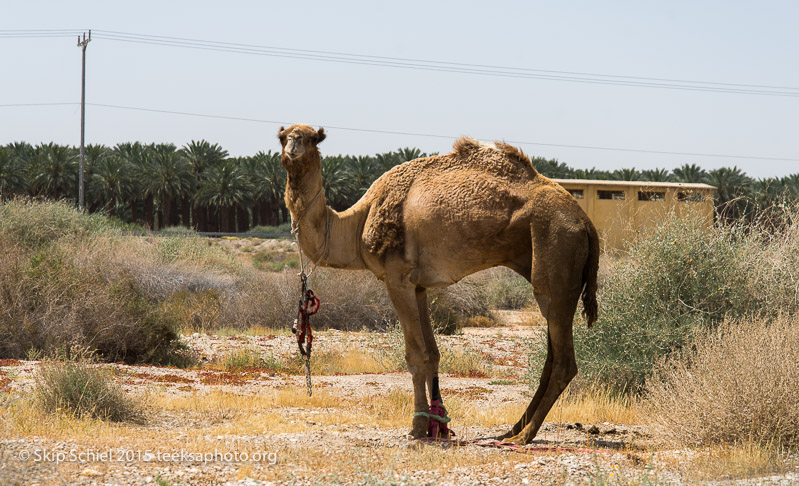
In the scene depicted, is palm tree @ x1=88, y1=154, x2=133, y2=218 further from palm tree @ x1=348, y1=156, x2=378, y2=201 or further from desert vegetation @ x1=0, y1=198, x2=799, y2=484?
desert vegetation @ x1=0, y1=198, x2=799, y2=484

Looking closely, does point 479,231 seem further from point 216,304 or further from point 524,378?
point 216,304

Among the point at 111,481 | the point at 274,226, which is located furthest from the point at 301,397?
the point at 274,226

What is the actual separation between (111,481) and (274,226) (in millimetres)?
55610

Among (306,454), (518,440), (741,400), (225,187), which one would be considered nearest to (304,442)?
(306,454)

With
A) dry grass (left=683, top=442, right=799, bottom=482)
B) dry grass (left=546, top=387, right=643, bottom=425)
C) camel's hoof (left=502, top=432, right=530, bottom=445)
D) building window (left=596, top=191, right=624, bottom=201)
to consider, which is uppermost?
building window (left=596, top=191, right=624, bottom=201)

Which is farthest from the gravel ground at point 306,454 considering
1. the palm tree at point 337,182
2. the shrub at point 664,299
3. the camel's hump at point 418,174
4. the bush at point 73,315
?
the palm tree at point 337,182

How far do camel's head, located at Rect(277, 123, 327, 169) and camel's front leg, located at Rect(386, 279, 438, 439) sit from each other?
1391mm

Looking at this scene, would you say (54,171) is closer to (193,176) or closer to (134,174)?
(134,174)

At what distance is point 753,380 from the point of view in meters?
6.95

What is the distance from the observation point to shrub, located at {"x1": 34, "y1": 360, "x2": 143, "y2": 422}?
8797mm

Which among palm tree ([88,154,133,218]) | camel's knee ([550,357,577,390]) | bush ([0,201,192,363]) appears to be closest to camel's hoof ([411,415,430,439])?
camel's knee ([550,357,577,390])

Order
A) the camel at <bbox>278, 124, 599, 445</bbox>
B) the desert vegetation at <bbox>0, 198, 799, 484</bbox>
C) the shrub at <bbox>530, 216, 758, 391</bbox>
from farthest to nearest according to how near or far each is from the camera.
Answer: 1. the shrub at <bbox>530, 216, 758, 391</bbox>
2. the camel at <bbox>278, 124, 599, 445</bbox>
3. the desert vegetation at <bbox>0, 198, 799, 484</bbox>

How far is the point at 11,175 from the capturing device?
49000 mm

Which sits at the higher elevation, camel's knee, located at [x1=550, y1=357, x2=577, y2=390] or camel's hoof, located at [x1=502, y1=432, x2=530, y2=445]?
camel's knee, located at [x1=550, y1=357, x2=577, y2=390]
